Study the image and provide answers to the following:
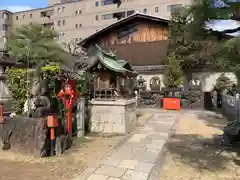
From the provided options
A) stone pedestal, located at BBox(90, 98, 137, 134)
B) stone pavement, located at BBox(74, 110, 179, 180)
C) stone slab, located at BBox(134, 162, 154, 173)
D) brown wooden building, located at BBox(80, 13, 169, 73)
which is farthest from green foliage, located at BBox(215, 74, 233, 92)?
stone slab, located at BBox(134, 162, 154, 173)

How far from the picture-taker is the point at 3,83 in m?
13.0

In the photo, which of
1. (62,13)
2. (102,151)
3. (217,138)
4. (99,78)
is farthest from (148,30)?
(62,13)

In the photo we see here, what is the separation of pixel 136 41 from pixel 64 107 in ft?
56.1

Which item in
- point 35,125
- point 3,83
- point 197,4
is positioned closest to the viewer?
point 197,4

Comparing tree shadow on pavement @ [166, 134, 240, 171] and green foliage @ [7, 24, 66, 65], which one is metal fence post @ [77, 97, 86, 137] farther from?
tree shadow on pavement @ [166, 134, 240, 171]

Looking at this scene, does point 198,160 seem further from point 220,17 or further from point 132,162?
point 220,17

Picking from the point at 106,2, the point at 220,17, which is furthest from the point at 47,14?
the point at 220,17

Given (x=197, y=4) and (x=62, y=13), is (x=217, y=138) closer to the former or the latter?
(x=197, y=4)

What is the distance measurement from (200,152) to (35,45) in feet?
28.2

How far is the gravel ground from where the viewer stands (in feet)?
15.4

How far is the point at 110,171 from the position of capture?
4684 millimetres

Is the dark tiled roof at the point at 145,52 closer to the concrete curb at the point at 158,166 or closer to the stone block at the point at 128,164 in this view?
the concrete curb at the point at 158,166

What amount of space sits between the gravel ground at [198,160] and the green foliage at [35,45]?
6225mm

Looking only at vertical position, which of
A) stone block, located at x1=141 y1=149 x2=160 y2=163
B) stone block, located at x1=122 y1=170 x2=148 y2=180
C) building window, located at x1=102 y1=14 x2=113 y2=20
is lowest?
stone block, located at x1=122 y1=170 x2=148 y2=180
